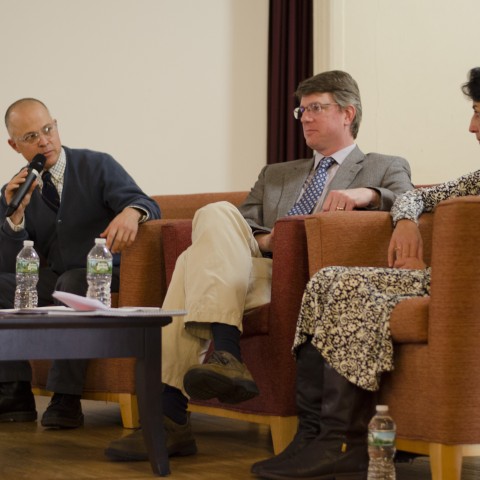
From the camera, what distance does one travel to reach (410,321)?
2.20 meters

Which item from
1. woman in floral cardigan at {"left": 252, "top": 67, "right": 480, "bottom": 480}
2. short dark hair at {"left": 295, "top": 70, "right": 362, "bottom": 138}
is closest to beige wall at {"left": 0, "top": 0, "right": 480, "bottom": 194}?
short dark hair at {"left": 295, "top": 70, "right": 362, "bottom": 138}

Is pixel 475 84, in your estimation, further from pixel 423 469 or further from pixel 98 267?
pixel 98 267

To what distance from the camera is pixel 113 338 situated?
2307 millimetres

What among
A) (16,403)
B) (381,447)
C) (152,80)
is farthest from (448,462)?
(152,80)

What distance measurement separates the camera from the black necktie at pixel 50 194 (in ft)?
11.8

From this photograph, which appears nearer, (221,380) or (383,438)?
(383,438)

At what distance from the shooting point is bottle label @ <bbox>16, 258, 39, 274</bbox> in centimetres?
335

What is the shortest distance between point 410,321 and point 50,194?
1820 mm

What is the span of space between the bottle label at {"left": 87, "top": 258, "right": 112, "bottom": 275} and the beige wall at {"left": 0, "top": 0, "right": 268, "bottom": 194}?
1.81m

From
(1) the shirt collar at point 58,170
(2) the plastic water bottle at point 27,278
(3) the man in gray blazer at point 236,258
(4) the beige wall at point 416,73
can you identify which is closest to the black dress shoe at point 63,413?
(2) the plastic water bottle at point 27,278

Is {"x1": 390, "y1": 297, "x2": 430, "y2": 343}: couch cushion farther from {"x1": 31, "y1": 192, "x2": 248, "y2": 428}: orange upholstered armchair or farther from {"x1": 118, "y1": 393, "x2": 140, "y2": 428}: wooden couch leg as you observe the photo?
{"x1": 118, "y1": 393, "x2": 140, "y2": 428}: wooden couch leg

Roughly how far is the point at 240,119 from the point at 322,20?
71cm

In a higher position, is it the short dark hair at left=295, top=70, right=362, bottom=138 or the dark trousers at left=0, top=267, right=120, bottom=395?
the short dark hair at left=295, top=70, right=362, bottom=138

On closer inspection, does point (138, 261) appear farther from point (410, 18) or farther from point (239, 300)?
point (410, 18)
